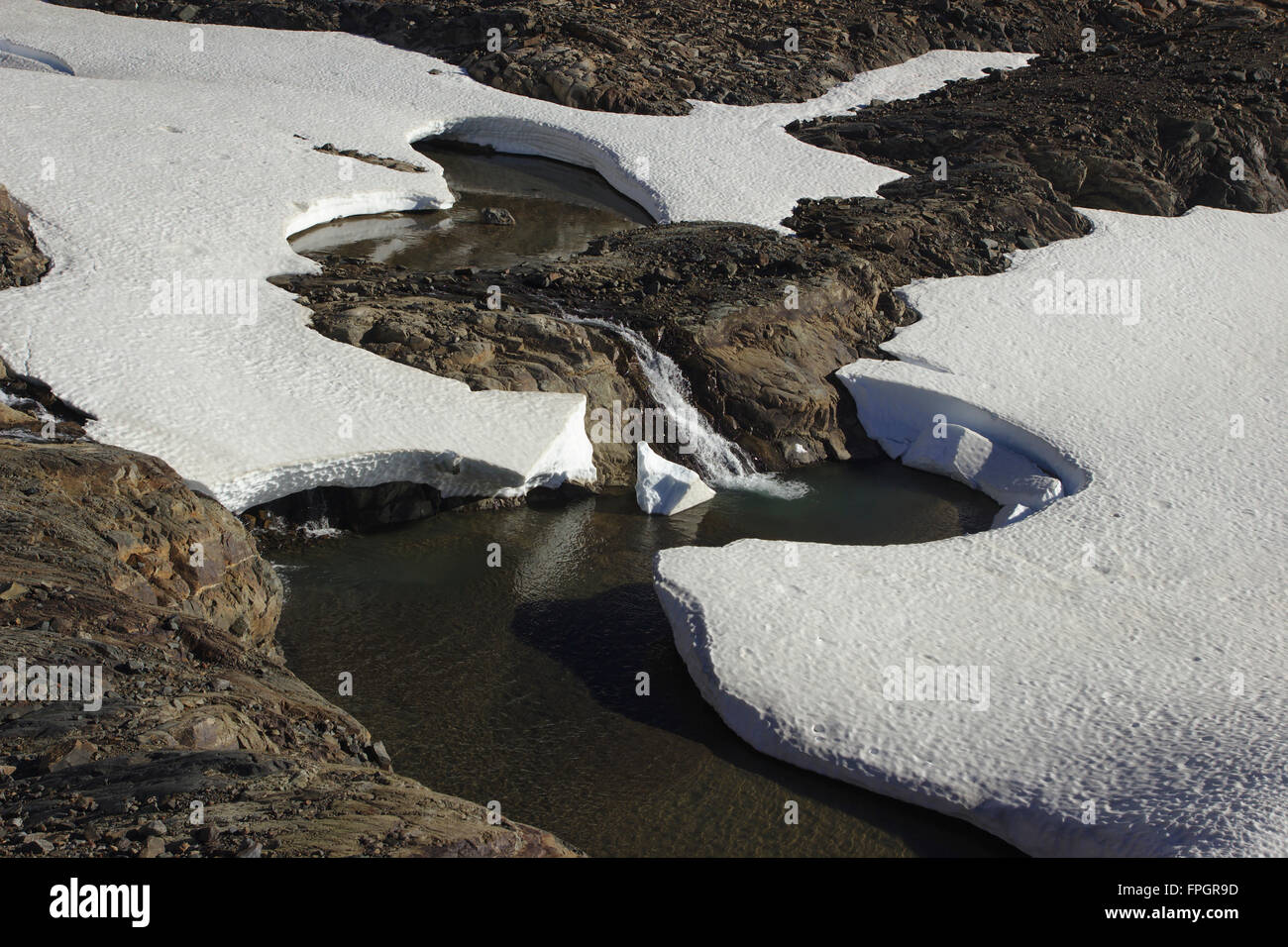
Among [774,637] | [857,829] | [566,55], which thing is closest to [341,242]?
[566,55]

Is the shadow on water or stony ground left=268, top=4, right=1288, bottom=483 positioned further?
stony ground left=268, top=4, right=1288, bottom=483

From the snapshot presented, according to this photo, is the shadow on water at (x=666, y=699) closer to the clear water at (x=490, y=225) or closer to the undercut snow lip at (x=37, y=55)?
the clear water at (x=490, y=225)

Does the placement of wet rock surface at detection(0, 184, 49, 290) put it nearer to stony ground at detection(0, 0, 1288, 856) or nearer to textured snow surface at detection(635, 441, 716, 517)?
stony ground at detection(0, 0, 1288, 856)

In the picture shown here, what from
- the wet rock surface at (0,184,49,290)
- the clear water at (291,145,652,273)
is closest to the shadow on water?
the clear water at (291,145,652,273)

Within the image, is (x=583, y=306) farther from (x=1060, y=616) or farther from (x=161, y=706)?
(x=161, y=706)

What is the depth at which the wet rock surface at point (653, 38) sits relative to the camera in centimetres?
2927

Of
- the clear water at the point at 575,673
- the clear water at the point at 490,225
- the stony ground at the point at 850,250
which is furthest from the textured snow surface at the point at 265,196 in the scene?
the clear water at the point at 575,673

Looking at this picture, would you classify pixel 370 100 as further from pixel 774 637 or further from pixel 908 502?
pixel 774 637

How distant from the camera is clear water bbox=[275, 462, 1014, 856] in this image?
→ 10359 millimetres

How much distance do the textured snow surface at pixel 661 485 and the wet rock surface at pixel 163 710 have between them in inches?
200

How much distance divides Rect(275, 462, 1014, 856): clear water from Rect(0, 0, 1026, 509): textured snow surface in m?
1.09

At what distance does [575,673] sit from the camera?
12.4 metres

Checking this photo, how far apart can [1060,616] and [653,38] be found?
75.0 feet

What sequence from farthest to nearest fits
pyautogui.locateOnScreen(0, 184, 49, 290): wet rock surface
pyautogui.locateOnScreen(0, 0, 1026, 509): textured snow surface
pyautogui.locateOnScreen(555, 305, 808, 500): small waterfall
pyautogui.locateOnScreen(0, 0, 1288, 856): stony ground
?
pyautogui.locateOnScreen(555, 305, 808, 500): small waterfall < pyautogui.locateOnScreen(0, 184, 49, 290): wet rock surface < pyautogui.locateOnScreen(0, 0, 1026, 509): textured snow surface < pyautogui.locateOnScreen(0, 0, 1288, 856): stony ground
